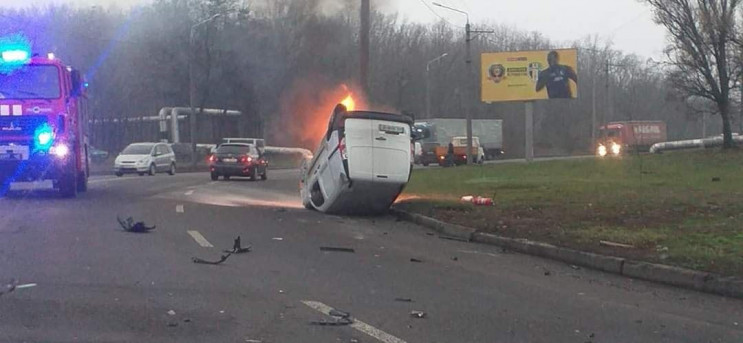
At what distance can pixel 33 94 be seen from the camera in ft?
65.0

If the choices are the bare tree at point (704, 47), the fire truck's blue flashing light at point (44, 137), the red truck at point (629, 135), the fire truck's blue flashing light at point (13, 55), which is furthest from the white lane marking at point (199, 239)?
the red truck at point (629, 135)

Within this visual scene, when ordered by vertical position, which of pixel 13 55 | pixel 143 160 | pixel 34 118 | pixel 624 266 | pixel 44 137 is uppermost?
pixel 13 55

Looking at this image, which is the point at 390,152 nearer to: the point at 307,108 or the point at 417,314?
the point at 417,314

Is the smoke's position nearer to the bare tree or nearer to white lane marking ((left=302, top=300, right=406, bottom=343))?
the bare tree

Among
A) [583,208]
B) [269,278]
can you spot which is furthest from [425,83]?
[269,278]

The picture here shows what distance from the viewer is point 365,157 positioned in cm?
1702

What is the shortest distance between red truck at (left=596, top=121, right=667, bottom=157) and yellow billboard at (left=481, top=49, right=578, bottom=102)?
1409 cm

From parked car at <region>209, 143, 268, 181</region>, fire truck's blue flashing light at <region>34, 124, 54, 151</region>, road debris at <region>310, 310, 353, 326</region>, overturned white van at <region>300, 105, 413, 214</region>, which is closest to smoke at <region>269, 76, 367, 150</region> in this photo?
parked car at <region>209, 143, 268, 181</region>

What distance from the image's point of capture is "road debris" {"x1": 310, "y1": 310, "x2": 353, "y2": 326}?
7.17 m

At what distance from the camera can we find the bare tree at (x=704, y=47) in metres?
37.2

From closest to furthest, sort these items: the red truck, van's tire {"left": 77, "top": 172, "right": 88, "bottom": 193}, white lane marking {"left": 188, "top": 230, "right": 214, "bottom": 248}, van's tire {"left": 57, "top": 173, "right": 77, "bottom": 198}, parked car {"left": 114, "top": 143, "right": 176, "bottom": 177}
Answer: white lane marking {"left": 188, "top": 230, "right": 214, "bottom": 248} < van's tire {"left": 57, "top": 173, "right": 77, "bottom": 198} < van's tire {"left": 77, "top": 172, "right": 88, "bottom": 193} < parked car {"left": 114, "top": 143, "right": 176, "bottom": 177} < the red truck

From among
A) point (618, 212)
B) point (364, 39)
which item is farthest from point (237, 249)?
point (364, 39)

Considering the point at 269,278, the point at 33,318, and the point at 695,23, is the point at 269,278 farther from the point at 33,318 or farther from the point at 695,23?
the point at 695,23

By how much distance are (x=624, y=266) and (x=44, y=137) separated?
13765mm
